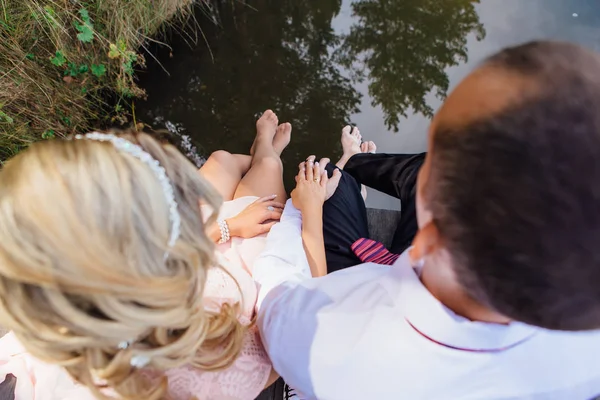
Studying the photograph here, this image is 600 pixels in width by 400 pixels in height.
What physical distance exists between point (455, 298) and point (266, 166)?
1.17 m

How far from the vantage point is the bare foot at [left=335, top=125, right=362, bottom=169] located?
83.5 inches

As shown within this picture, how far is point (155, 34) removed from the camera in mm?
2430

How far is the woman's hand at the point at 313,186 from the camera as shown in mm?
1491

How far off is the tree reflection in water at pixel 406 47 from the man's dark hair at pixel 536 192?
192 cm

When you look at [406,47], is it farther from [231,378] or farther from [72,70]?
[231,378]

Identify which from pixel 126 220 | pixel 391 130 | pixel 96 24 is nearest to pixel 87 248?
pixel 126 220

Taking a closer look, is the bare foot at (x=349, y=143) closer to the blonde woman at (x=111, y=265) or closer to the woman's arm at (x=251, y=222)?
the woman's arm at (x=251, y=222)

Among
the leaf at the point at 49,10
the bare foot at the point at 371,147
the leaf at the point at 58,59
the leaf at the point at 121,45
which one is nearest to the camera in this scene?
the leaf at the point at 49,10

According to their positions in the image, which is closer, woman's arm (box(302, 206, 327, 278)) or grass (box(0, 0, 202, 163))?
woman's arm (box(302, 206, 327, 278))

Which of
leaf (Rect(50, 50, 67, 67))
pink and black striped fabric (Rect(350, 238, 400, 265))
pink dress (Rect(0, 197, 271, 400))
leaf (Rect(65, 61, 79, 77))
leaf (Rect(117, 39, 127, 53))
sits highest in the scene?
leaf (Rect(117, 39, 127, 53))

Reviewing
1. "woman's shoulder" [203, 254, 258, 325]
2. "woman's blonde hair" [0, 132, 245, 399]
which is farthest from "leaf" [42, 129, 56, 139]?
"woman's blonde hair" [0, 132, 245, 399]

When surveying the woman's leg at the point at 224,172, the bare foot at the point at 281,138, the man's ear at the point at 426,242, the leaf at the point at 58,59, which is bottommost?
the woman's leg at the point at 224,172

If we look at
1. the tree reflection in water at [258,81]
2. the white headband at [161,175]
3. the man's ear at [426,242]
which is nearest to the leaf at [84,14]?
the tree reflection in water at [258,81]

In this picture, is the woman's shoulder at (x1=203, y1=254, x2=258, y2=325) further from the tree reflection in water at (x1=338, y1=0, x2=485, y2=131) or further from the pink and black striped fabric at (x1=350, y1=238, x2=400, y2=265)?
the tree reflection in water at (x1=338, y1=0, x2=485, y2=131)
